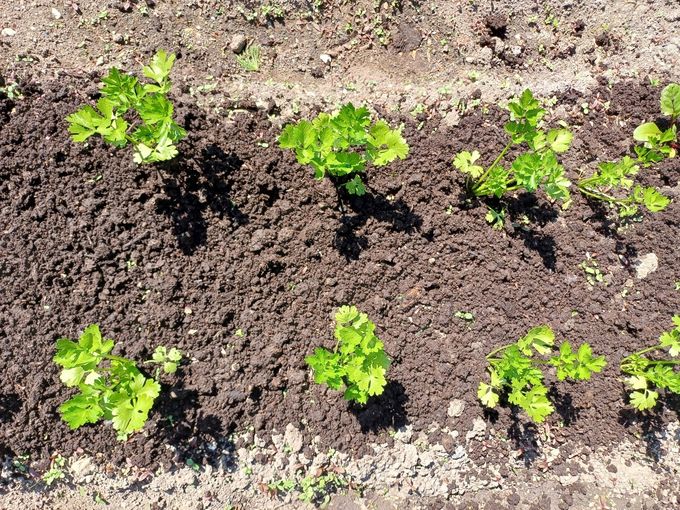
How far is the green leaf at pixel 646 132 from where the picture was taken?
9.84 ft

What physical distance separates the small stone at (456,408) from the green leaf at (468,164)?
1.36 meters

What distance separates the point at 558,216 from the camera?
3.00m

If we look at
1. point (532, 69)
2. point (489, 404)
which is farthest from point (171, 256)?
point (532, 69)

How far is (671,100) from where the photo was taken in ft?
9.80

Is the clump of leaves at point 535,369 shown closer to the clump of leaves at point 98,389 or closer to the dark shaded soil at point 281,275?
the dark shaded soil at point 281,275

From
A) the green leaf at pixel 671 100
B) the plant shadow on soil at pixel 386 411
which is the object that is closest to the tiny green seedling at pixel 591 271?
the green leaf at pixel 671 100

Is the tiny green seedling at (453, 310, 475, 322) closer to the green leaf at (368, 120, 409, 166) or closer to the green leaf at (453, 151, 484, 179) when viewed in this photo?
the green leaf at (453, 151, 484, 179)

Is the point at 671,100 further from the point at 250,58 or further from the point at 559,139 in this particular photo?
the point at 250,58

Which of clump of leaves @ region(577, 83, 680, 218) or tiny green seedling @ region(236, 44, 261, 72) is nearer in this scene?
clump of leaves @ region(577, 83, 680, 218)

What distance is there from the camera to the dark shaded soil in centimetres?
272

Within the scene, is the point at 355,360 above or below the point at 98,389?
above

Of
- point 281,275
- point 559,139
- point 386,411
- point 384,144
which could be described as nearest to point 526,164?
point 559,139

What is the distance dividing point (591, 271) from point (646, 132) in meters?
0.95

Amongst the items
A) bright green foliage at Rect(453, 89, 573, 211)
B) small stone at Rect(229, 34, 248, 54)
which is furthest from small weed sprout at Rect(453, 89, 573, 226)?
small stone at Rect(229, 34, 248, 54)
